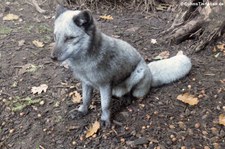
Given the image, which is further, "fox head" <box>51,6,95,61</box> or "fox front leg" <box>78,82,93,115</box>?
"fox front leg" <box>78,82,93,115</box>

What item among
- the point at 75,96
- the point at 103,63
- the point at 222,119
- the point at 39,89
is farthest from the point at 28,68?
the point at 222,119

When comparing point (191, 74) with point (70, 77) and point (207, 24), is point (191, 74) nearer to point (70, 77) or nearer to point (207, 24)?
point (207, 24)

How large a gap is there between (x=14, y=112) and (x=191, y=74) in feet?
7.90

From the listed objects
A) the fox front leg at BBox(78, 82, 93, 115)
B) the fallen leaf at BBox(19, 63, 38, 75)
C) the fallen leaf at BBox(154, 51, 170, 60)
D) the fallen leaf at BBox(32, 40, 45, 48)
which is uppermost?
the fallen leaf at BBox(154, 51, 170, 60)

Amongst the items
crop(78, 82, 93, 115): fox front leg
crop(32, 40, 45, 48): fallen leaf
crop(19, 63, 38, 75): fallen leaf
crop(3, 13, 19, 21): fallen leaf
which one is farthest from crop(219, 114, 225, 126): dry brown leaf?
crop(3, 13, 19, 21): fallen leaf

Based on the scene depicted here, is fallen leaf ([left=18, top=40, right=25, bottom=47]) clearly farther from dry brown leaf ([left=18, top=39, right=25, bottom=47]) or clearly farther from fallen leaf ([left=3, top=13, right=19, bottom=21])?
fallen leaf ([left=3, top=13, right=19, bottom=21])

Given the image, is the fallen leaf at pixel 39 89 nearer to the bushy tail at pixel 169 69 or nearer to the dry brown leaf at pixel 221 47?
the bushy tail at pixel 169 69

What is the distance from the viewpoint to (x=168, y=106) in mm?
4453

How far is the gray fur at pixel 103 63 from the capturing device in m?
3.59

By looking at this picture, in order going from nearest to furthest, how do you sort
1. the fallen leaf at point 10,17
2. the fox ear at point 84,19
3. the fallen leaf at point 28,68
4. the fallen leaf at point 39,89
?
the fox ear at point 84,19 < the fallen leaf at point 39,89 < the fallen leaf at point 28,68 < the fallen leaf at point 10,17

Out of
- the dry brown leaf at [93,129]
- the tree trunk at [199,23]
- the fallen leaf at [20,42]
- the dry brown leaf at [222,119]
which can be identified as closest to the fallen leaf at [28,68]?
the fallen leaf at [20,42]

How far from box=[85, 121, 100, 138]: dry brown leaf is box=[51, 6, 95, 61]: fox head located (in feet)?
3.40

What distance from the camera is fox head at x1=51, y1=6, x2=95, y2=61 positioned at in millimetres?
3555

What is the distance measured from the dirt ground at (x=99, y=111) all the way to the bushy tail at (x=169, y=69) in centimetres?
9
